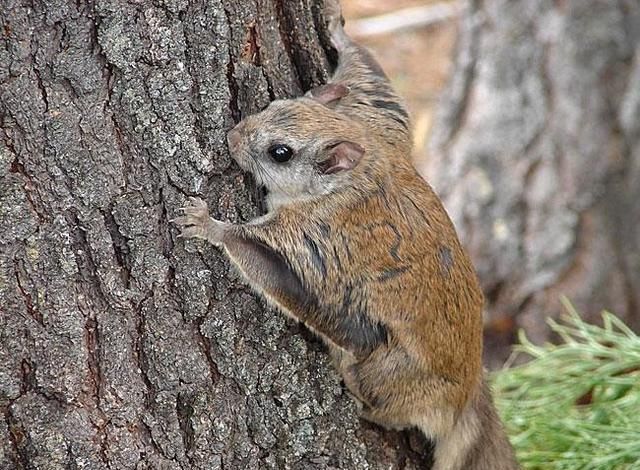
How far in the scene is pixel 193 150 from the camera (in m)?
3.08

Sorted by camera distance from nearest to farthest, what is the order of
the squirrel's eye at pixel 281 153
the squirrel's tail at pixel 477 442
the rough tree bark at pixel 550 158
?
1. the squirrel's eye at pixel 281 153
2. the squirrel's tail at pixel 477 442
3. the rough tree bark at pixel 550 158

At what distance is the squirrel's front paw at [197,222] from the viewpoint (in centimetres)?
305

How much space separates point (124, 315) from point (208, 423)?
0.40 meters

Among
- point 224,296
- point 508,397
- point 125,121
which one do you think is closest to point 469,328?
point 224,296

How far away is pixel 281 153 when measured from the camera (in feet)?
11.3

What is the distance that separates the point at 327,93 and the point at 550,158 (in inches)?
115

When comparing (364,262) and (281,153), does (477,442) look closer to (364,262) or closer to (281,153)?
(364,262)

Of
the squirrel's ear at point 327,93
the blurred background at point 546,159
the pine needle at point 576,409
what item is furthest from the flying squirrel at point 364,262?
the blurred background at point 546,159

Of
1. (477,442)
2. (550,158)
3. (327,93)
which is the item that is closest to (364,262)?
(327,93)

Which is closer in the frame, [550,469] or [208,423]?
[208,423]

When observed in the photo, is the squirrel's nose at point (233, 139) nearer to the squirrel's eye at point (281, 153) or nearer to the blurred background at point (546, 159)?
the squirrel's eye at point (281, 153)

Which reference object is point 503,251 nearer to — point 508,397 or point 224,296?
point 508,397

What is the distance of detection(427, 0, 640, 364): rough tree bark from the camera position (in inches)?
236

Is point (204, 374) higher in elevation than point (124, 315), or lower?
lower
